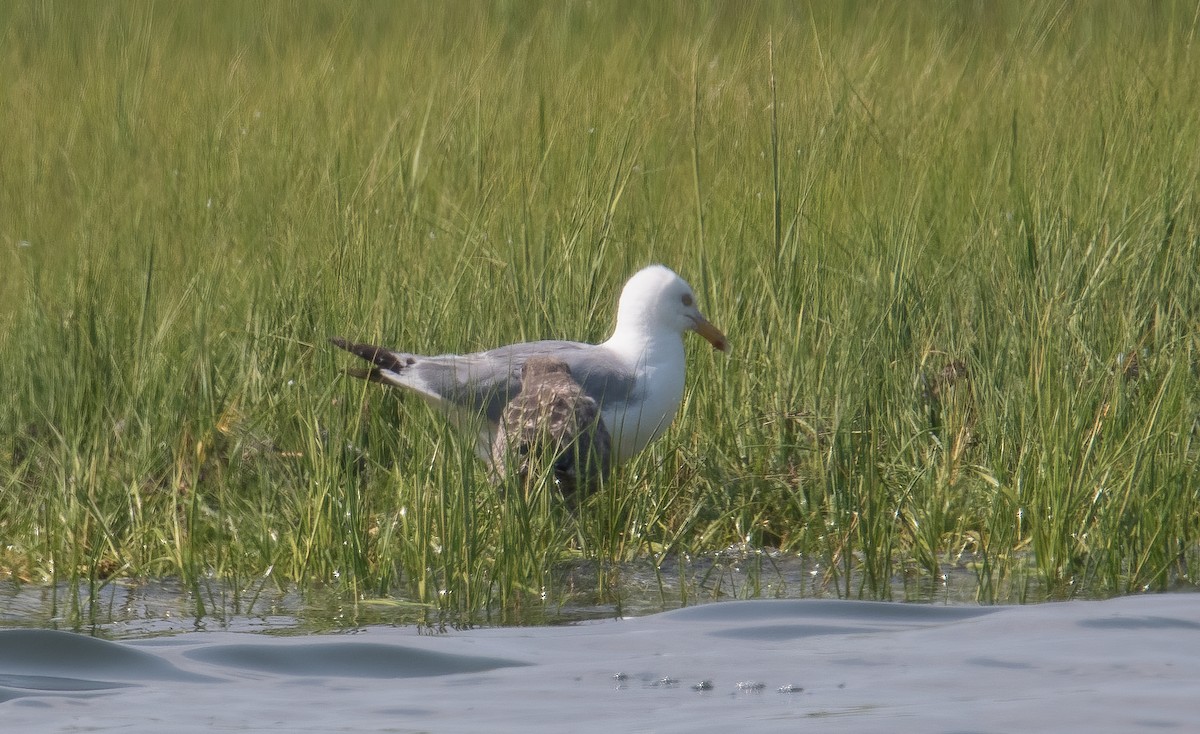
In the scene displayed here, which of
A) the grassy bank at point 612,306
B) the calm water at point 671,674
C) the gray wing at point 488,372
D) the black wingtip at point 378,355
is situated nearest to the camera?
the calm water at point 671,674

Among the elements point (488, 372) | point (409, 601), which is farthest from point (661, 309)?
point (409, 601)

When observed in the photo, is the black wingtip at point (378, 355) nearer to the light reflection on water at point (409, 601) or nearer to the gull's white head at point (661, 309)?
the gull's white head at point (661, 309)

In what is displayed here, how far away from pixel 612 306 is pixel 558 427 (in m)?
1.28

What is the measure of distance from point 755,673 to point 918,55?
17.4 ft

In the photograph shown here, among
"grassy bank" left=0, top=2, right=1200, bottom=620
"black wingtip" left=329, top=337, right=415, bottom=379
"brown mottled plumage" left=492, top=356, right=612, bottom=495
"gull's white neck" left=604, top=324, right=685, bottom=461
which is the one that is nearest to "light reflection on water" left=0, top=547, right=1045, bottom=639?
"grassy bank" left=0, top=2, right=1200, bottom=620

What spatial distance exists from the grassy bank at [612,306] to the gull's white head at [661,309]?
6.6 inches

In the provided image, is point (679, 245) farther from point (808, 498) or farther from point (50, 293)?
point (50, 293)

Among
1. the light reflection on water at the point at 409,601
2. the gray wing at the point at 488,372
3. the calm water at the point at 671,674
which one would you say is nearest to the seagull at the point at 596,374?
the gray wing at the point at 488,372

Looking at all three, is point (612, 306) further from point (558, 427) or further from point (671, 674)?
point (671, 674)

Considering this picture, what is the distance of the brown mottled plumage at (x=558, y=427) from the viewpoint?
14.7 feet

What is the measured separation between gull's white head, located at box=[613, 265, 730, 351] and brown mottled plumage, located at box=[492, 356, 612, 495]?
448mm

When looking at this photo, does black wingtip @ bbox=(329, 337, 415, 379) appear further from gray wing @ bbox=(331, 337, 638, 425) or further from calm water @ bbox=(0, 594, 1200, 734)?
calm water @ bbox=(0, 594, 1200, 734)

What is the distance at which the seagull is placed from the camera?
4.72m

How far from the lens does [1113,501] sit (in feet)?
13.0
